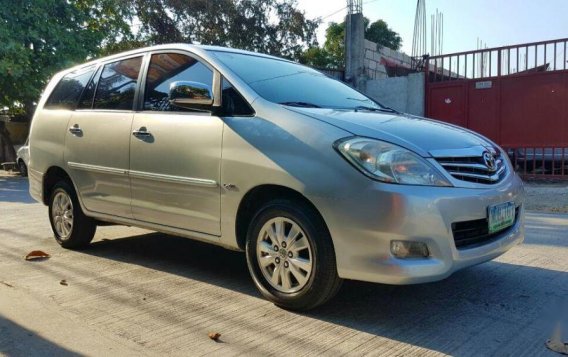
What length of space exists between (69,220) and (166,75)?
1.94m

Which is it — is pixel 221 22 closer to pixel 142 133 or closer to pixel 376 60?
pixel 376 60

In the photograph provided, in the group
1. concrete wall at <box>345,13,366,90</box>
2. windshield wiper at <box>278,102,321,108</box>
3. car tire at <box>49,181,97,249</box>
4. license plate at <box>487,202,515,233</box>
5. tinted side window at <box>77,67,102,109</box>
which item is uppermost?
concrete wall at <box>345,13,366,90</box>

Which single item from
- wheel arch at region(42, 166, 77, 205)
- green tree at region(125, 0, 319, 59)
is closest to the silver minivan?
wheel arch at region(42, 166, 77, 205)

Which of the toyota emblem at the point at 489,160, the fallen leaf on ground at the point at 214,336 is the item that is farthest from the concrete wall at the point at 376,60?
the fallen leaf on ground at the point at 214,336

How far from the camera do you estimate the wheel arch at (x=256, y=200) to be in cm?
335

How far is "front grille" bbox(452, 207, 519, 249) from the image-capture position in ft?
10.3

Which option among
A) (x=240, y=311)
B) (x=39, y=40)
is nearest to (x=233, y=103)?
(x=240, y=311)

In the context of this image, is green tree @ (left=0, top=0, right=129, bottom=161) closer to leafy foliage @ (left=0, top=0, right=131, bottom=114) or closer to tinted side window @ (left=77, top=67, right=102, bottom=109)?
leafy foliage @ (left=0, top=0, right=131, bottom=114)

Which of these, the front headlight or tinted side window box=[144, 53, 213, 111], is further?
tinted side window box=[144, 53, 213, 111]

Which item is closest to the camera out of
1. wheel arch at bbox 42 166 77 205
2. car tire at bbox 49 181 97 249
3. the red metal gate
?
car tire at bbox 49 181 97 249

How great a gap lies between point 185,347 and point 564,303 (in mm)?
2490

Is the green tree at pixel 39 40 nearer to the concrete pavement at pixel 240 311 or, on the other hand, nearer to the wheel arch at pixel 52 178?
the wheel arch at pixel 52 178

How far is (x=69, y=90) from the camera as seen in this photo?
542 centimetres

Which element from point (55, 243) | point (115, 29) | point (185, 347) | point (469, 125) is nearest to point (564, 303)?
point (185, 347)
